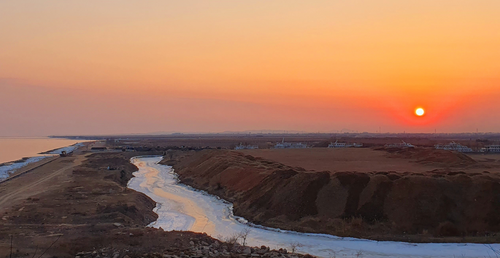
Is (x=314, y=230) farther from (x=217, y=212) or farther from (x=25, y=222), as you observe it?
(x=25, y=222)

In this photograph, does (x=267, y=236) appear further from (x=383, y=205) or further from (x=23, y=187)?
(x=23, y=187)

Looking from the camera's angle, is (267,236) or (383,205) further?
(383,205)

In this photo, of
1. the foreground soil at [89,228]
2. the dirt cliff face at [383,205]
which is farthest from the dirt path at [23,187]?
the dirt cliff face at [383,205]

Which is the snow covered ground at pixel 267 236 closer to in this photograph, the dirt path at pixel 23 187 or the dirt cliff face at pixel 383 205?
the dirt cliff face at pixel 383 205

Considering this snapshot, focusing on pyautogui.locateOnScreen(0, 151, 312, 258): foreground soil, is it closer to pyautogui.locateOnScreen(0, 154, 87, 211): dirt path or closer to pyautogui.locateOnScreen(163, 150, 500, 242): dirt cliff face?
pyautogui.locateOnScreen(0, 154, 87, 211): dirt path

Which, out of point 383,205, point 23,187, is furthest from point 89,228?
point 23,187

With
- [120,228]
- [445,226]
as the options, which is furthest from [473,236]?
[120,228]
